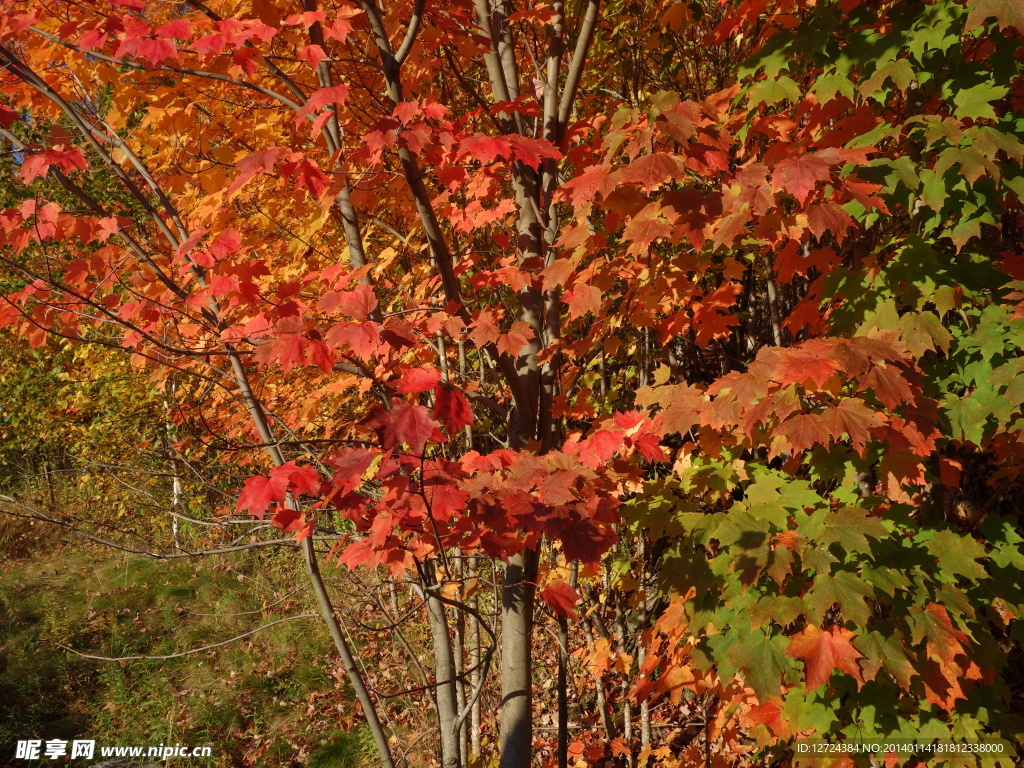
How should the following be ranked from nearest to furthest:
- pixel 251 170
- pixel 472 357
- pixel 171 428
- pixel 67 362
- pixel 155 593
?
Answer: pixel 251 170
pixel 472 357
pixel 155 593
pixel 171 428
pixel 67 362

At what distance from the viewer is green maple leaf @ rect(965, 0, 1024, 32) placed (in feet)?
6.91

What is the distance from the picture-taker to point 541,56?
163 inches

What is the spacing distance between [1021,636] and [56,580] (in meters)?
9.86

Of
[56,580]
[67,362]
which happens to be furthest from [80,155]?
[67,362]

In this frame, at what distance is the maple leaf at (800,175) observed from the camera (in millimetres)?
2039

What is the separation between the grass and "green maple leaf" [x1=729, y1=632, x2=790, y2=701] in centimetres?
347

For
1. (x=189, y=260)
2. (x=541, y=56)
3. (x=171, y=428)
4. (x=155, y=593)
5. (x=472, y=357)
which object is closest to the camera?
(x=189, y=260)

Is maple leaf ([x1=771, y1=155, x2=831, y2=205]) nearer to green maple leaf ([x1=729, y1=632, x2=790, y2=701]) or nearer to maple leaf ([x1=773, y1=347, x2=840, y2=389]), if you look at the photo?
maple leaf ([x1=773, y1=347, x2=840, y2=389])

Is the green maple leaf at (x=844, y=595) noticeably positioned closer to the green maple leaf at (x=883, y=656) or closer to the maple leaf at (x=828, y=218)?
the green maple leaf at (x=883, y=656)

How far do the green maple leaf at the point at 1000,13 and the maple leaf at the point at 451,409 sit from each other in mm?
2098

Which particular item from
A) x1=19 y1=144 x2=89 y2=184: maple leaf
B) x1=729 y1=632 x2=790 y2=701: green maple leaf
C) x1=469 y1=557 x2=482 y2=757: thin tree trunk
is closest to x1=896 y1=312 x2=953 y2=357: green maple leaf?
x1=729 y1=632 x2=790 y2=701: green maple leaf

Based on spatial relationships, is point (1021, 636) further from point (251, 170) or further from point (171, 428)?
point (171, 428)

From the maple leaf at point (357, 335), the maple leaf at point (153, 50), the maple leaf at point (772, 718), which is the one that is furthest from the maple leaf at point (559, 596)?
the maple leaf at point (153, 50)

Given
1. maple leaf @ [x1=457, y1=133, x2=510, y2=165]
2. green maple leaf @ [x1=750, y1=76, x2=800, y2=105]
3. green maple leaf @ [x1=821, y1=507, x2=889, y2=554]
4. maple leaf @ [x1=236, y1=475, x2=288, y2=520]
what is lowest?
green maple leaf @ [x1=821, y1=507, x2=889, y2=554]
